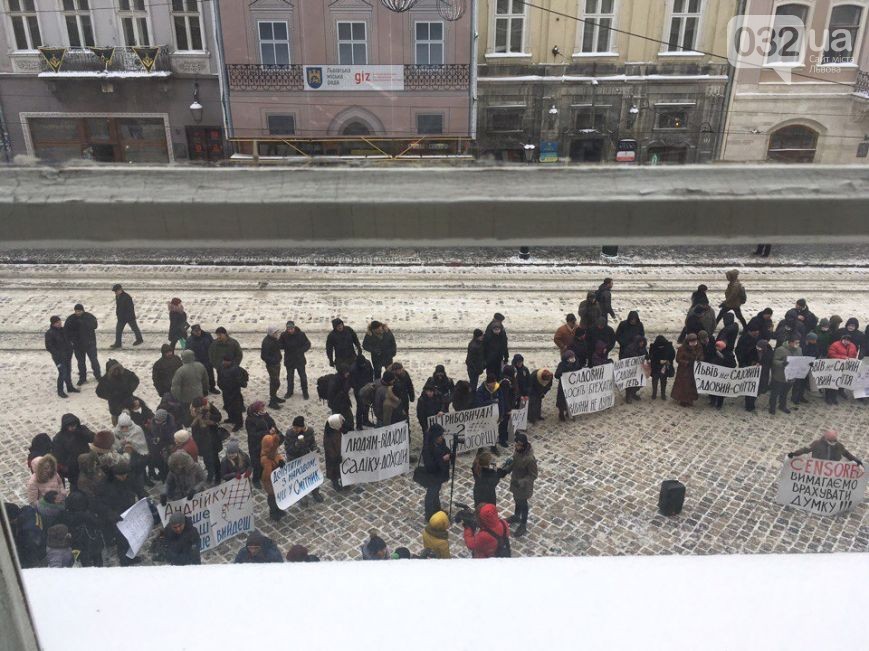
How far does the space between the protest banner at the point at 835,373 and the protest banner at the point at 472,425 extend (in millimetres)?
5475

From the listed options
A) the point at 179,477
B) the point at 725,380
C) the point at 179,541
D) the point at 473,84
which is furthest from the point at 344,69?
the point at 179,541

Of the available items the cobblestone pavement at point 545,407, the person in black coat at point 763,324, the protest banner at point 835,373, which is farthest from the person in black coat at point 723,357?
the protest banner at point 835,373

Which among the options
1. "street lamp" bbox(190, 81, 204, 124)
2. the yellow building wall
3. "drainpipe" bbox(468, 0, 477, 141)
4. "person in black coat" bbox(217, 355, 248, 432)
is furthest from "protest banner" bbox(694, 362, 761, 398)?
"street lamp" bbox(190, 81, 204, 124)

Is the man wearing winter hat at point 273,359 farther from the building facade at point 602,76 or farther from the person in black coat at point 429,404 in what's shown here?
the building facade at point 602,76

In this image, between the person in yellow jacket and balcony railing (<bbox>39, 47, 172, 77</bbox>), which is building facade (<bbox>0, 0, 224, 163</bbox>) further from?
the person in yellow jacket

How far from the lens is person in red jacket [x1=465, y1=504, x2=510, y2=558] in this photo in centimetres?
742

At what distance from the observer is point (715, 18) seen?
25484 mm

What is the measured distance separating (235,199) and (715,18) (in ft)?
92.5

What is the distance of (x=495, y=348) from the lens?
11836mm

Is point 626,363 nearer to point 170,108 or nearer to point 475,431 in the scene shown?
point 475,431

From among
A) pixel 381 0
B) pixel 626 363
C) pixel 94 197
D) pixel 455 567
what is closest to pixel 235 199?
pixel 94 197

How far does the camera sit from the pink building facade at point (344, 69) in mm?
22406

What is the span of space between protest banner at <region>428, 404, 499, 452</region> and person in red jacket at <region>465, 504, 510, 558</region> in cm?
270

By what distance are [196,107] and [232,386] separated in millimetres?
16906
